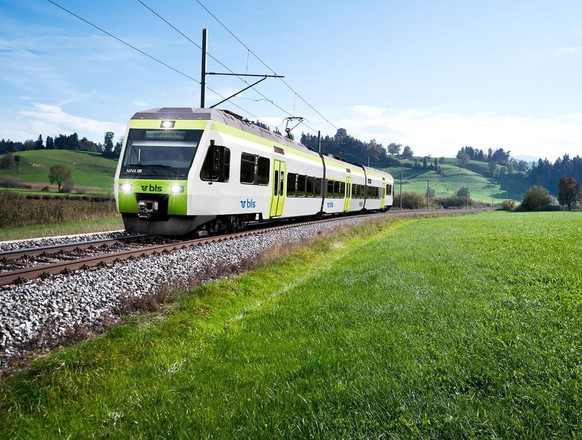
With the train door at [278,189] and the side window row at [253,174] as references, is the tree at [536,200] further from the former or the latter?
the train door at [278,189]

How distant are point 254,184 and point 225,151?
282cm

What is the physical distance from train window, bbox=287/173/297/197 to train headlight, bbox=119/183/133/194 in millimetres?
9141

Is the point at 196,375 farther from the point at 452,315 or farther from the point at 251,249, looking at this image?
the point at 251,249

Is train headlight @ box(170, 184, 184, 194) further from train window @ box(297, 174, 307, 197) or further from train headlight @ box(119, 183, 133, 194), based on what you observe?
train window @ box(297, 174, 307, 197)

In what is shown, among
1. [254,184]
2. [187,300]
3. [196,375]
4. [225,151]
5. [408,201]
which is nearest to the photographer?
[196,375]

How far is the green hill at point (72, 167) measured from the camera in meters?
82.2

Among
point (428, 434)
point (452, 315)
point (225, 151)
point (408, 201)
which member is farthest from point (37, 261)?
point (408, 201)

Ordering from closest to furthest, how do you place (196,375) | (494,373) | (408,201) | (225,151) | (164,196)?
(494,373) → (196,375) → (164,196) → (225,151) → (408,201)

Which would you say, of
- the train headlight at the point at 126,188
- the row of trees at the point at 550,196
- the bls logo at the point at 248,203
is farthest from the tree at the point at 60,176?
the row of trees at the point at 550,196

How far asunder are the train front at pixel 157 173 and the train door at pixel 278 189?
587cm

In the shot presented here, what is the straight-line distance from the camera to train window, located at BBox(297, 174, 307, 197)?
927 inches

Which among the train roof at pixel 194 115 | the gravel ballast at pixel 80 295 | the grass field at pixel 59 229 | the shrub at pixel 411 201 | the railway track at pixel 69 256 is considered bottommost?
the grass field at pixel 59 229

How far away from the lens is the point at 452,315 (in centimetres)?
653

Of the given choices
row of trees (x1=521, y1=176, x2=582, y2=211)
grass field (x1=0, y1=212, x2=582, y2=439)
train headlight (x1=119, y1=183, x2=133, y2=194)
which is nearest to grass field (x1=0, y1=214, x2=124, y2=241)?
train headlight (x1=119, y1=183, x2=133, y2=194)
